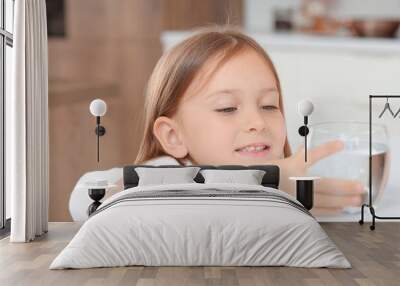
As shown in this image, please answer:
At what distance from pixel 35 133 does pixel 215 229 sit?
2.26 meters

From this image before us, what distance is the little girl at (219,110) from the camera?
643 centimetres

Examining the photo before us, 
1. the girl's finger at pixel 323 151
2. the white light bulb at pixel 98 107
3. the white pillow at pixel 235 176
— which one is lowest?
the white pillow at pixel 235 176

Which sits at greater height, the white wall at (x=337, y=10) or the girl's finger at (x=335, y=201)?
the white wall at (x=337, y=10)

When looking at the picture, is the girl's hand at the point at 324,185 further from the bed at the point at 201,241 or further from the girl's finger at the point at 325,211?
the bed at the point at 201,241

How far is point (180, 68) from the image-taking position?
652 cm

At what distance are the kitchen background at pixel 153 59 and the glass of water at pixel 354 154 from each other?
0.36 feet

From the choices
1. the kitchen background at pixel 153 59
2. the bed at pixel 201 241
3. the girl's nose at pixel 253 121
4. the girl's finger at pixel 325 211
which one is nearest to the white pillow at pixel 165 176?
the kitchen background at pixel 153 59

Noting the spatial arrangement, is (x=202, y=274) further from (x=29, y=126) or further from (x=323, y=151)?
(x=323, y=151)

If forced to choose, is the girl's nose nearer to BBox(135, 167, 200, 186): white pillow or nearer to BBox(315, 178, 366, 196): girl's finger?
BBox(135, 167, 200, 186): white pillow

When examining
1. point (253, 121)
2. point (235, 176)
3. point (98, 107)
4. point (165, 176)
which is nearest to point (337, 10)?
point (253, 121)

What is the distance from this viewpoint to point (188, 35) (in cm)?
660

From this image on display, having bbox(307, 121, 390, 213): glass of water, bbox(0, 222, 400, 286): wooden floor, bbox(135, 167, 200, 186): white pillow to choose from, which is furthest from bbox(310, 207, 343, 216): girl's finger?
bbox(0, 222, 400, 286): wooden floor

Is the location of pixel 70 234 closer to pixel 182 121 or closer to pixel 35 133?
pixel 35 133

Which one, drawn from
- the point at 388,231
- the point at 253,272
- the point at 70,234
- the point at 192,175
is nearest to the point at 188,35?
the point at 192,175
